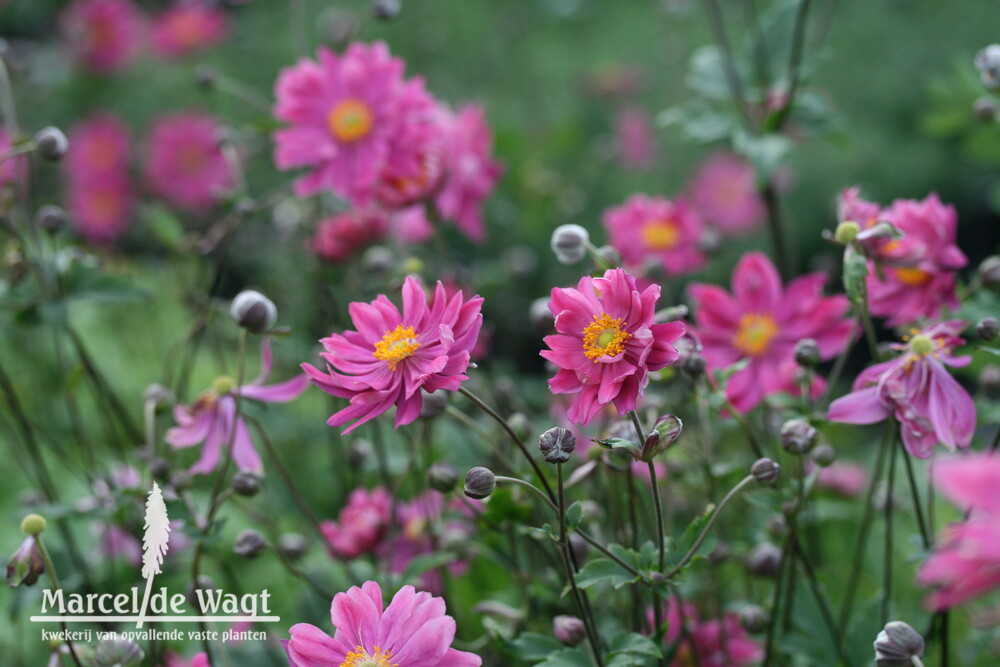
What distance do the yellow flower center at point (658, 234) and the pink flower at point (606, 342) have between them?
0.78 meters

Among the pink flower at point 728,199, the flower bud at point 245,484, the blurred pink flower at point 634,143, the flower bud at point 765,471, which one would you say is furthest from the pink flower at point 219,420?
the blurred pink flower at point 634,143

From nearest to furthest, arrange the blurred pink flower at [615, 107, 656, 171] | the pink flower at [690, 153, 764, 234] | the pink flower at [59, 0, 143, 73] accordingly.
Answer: the pink flower at [690, 153, 764, 234], the blurred pink flower at [615, 107, 656, 171], the pink flower at [59, 0, 143, 73]

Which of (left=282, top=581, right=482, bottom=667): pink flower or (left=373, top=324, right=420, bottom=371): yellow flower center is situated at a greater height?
(left=373, top=324, right=420, bottom=371): yellow flower center

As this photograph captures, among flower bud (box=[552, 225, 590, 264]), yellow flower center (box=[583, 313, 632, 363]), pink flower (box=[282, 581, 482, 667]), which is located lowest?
pink flower (box=[282, 581, 482, 667])

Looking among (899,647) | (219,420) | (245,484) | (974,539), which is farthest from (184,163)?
(974,539)

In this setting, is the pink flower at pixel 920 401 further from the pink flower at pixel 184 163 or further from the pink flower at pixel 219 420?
the pink flower at pixel 184 163

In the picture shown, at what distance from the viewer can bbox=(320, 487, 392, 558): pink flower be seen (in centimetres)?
142

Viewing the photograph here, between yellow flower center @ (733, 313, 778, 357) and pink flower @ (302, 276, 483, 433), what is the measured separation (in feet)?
1.90

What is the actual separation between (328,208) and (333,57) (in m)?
0.61

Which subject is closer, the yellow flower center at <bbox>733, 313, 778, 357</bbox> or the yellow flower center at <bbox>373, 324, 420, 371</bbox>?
the yellow flower center at <bbox>373, 324, 420, 371</bbox>

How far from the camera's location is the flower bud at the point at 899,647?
35.9 inches

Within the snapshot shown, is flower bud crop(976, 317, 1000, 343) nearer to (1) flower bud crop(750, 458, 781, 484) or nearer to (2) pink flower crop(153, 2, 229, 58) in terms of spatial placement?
(1) flower bud crop(750, 458, 781, 484)

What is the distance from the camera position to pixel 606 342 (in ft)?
3.20

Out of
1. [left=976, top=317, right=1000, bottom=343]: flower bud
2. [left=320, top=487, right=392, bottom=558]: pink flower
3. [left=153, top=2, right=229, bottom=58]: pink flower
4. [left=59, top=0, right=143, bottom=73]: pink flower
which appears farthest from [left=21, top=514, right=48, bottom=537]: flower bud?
[left=59, top=0, right=143, bottom=73]: pink flower
